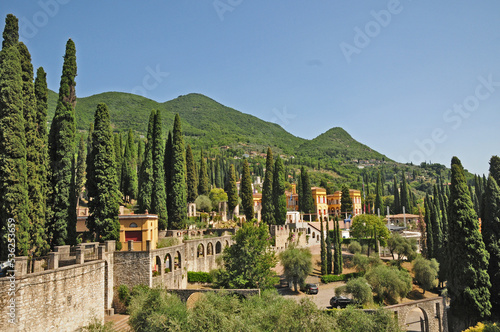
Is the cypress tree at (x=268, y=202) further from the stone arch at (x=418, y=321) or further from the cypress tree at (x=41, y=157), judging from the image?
the cypress tree at (x=41, y=157)

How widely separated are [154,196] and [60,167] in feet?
Result: 36.5

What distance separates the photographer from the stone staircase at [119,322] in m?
19.7

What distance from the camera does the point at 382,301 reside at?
3428 centimetres

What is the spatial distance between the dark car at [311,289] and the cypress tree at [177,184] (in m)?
13.1

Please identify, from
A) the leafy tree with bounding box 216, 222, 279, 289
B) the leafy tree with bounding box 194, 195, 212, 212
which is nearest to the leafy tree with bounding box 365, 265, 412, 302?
the leafy tree with bounding box 216, 222, 279, 289

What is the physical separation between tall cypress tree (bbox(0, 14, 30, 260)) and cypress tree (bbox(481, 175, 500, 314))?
3007cm

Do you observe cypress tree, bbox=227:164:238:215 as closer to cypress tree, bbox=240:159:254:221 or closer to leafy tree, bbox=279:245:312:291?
cypress tree, bbox=240:159:254:221

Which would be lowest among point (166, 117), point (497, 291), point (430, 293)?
point (430, 293)

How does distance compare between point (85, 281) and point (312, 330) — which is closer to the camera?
point (312, 330)

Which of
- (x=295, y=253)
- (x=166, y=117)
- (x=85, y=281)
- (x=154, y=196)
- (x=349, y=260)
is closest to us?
(x=85, y=281)

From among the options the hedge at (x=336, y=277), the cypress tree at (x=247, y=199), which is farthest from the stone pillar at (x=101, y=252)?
the cypress tree at (x=247, y=199)

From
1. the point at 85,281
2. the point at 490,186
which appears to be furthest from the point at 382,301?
the point at 85,281

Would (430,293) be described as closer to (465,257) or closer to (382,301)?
(382,301)

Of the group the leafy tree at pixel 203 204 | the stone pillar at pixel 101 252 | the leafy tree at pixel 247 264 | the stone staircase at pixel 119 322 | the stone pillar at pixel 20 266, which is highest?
the leafy tree at pixel 203 204
